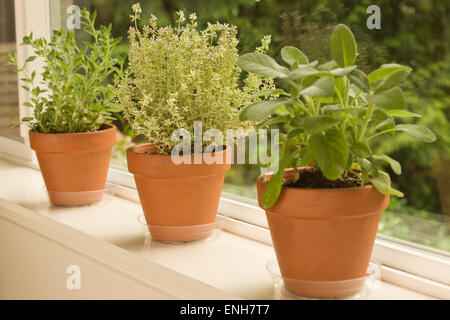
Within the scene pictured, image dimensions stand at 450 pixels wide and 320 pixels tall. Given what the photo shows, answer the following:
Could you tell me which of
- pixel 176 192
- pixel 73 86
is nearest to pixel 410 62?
pixel 176 192

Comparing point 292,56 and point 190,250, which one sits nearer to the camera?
point 292,56

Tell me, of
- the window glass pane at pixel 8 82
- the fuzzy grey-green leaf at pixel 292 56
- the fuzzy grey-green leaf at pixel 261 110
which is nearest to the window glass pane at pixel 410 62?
the fuzzy grey-green leaf at pixel 292 56

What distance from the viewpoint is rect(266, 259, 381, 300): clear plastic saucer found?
3.39 feet

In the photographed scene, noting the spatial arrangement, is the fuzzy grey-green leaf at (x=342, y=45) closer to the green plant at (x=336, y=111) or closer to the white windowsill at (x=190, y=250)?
the green plant at (x=336, y=111)

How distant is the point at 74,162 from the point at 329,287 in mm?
924

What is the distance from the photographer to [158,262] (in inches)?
50.4

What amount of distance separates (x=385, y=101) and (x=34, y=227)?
3.71 feet

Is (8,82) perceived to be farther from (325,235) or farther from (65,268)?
(325,235)

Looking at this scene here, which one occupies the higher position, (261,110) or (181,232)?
(261,110)

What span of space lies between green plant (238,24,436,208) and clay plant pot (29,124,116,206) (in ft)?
2.58

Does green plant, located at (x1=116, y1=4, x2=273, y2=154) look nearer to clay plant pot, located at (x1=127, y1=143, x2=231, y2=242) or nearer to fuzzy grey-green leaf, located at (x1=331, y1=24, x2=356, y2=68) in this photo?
clay plant pot, located at (x1=127, y1=143, x2=231, y2=242)

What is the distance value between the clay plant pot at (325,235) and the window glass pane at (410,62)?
0.24m

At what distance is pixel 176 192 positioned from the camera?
1.31 m

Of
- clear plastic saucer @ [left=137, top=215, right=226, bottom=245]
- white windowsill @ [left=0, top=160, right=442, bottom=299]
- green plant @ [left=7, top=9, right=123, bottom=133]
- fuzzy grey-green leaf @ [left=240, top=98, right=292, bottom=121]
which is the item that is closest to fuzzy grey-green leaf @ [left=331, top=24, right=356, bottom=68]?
fuzzy grey-green leaf @ [left=240, top=98, right=292, bottom=121]
